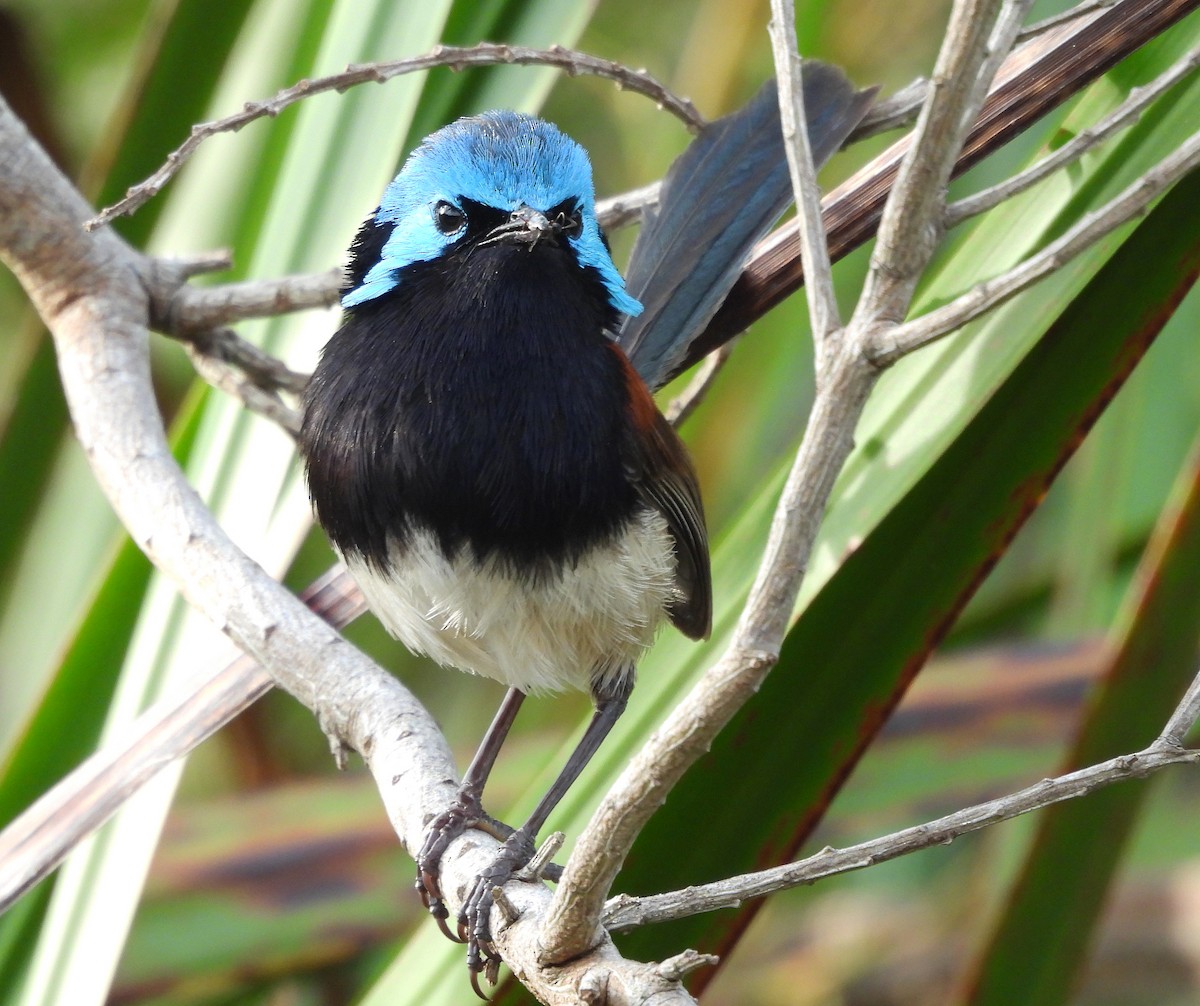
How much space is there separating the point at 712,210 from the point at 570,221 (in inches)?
15.2

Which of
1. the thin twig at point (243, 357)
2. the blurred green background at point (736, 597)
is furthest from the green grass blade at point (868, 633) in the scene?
the thin twig at point (243, 357)

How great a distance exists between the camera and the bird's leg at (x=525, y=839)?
5.74 feet

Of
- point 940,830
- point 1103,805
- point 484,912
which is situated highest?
point 484,912

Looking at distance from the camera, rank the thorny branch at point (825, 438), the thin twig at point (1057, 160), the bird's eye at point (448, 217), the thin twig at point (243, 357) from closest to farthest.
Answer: the thorny branch at point (825, 438), the thin twig at point (1057, 160), the bird's eye at point (448, 217), the thin twig at point (243, 357)

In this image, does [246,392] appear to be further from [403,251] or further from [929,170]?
[929,170]

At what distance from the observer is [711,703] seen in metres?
0.99

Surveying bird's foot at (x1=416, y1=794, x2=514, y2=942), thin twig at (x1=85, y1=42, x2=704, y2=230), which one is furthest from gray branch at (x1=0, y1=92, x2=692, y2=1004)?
thin twig at (x1=85, y1=42, x2=704, y2=230)

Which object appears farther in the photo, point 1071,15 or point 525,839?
point 525,839

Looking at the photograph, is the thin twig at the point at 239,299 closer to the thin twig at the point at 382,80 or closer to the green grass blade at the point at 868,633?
the thin twig at the point at 382,80

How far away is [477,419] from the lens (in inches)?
76.9

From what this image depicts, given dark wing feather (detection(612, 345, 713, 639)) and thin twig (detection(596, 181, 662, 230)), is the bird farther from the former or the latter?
thin twig (detection(596, 181, 662, 230))

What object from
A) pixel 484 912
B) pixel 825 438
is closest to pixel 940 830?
pixel 825 438

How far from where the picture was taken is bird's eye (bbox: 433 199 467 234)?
2.04 meters

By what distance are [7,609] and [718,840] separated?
6.09ft
